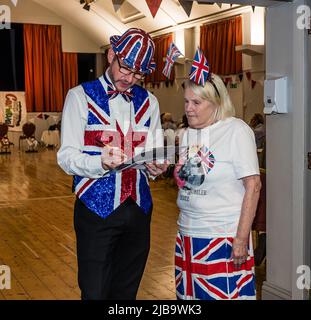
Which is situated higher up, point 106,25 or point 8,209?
point 106,25

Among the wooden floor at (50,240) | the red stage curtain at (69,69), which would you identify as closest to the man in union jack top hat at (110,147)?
the wooden floor at (50,240)

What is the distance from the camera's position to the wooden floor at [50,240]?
3.73 m

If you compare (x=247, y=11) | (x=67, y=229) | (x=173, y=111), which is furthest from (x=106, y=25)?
(x=67, y=229)

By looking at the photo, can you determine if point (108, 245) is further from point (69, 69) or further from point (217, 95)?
point (69, 69)

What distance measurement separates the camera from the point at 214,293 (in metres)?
2.09

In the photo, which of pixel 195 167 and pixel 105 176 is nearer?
pixel 105 176

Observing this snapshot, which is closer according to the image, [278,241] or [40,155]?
[278,241]

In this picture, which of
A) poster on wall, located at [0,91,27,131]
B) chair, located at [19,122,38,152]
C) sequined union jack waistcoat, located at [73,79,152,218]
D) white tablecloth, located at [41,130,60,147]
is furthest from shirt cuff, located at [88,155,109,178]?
poster on wall, located at [0,91,27,131]

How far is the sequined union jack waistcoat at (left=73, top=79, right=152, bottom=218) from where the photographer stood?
1.96 meters

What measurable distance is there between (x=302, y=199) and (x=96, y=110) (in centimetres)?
143

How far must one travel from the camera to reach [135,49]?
193 centimetres

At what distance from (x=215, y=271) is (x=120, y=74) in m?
0.86

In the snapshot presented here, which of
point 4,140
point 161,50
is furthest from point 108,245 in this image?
point 4,140

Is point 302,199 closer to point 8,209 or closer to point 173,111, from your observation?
point 8,209
